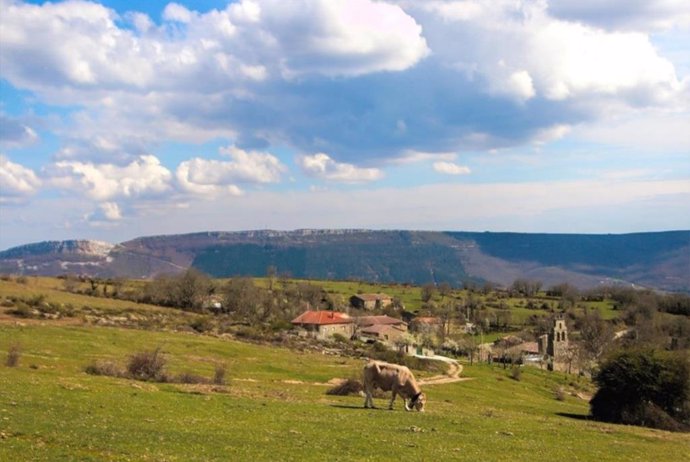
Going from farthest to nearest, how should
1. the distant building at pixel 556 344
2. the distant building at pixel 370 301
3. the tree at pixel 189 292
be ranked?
the distant building at pixel 370 301
the tree at pixel 189 292
the distant building at pixel 556 344

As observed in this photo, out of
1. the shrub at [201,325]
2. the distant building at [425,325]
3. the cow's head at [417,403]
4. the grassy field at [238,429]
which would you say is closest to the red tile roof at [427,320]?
the distant building at [425,325]

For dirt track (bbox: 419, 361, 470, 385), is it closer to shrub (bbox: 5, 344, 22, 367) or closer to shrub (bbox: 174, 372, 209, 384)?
shrub (bbox: 174, 372, 209, 384)

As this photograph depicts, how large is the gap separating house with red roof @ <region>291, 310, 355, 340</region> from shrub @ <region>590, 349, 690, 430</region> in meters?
74.5

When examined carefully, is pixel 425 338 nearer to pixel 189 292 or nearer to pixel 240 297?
pixel 240 297

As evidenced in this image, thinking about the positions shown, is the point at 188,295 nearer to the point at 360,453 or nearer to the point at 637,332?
the point at 637,332

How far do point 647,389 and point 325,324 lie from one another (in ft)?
280

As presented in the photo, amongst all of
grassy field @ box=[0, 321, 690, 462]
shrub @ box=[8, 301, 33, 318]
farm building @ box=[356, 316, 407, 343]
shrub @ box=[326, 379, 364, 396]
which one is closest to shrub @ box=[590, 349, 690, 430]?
grassy field @ box=[0, 321, 690, 462]

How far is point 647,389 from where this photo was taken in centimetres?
4475

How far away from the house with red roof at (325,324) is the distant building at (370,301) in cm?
4839

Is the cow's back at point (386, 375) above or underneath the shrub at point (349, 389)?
above

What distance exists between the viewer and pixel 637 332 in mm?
134625

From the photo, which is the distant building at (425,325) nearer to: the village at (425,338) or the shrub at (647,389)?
the village at (425,338)

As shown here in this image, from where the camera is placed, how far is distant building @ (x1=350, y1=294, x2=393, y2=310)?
7293 inches

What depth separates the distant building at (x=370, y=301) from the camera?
18525 centimetres
